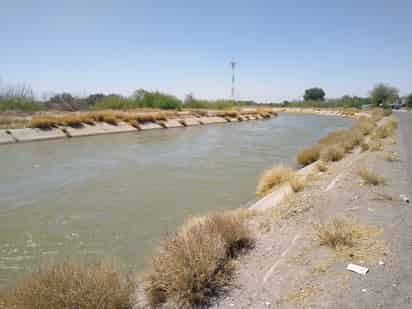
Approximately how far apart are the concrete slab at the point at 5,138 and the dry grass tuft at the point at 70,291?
19084 mm

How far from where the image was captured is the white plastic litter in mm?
2676

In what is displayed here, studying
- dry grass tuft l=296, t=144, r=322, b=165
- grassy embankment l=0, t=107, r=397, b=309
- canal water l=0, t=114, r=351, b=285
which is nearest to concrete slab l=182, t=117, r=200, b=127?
canal water l=0, t=114, r=351, b=285

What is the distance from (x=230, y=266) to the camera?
2994mm

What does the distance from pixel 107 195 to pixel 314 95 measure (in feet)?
454

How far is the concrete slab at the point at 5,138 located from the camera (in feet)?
55.5

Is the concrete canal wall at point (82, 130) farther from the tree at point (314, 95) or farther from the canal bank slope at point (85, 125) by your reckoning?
the tree at point (314, 95)

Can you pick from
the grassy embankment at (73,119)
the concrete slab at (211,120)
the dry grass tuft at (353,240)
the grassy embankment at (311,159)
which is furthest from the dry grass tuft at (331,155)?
the concrete slab at (211,120)

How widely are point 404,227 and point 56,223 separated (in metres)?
6.99

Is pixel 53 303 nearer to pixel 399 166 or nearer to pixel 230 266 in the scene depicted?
pixel 230 266

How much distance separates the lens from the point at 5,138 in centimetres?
1717

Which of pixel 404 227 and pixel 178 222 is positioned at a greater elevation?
pixel 404 227

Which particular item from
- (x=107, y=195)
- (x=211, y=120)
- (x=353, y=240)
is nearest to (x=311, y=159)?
(x=353, y=240)

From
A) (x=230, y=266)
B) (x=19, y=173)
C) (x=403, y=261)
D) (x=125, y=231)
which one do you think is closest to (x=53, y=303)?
(x=230, y=266)

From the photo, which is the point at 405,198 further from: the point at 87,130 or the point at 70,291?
the point at 87,130
